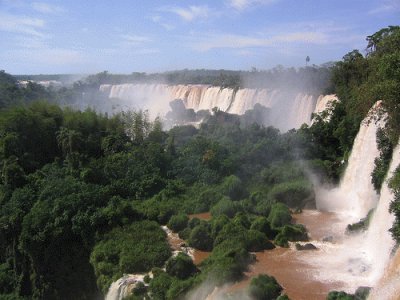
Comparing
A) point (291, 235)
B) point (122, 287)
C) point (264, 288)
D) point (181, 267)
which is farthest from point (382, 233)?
point (122, 287)

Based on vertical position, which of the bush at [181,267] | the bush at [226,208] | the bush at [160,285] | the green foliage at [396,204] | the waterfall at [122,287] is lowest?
the waterfall at [122,287]

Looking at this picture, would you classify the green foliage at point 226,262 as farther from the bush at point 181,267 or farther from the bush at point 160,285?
the bush at point 160,285

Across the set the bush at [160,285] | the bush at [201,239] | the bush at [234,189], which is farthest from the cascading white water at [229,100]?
the bush at [160,285]

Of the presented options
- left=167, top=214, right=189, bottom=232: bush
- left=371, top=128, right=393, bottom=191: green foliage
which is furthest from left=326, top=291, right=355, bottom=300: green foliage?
left=167, top=214, right=189, bottom=232: bush

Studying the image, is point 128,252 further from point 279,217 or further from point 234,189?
point 234,189

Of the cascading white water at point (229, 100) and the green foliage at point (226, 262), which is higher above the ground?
the cascading white water at point (229, 100)

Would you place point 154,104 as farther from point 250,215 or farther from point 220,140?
point 250,215
